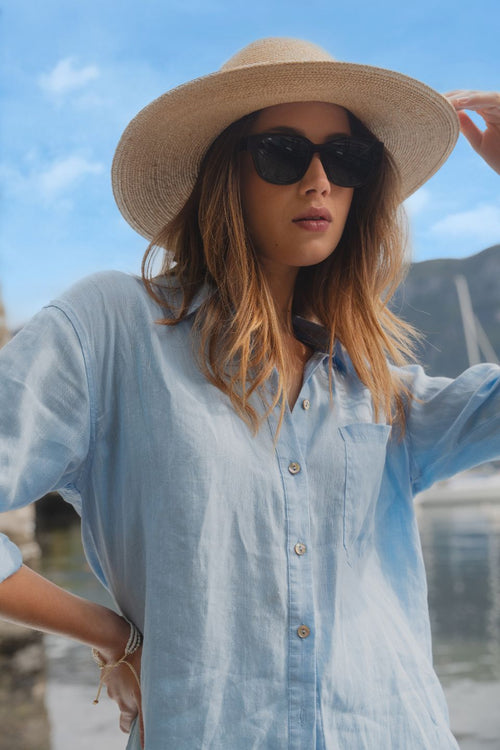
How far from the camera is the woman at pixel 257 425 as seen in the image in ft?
3.59

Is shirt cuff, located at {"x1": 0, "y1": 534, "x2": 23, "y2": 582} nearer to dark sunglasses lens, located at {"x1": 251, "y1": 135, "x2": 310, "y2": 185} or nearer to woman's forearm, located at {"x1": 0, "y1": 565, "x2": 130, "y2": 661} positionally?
woman's forearm, located at {"x1": 0, "y1": 565, "x2": 130, "y2": 661}

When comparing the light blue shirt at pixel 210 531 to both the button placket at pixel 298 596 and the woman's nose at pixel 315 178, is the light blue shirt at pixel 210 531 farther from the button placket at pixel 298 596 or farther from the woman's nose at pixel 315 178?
the woman's nose at pixel 315 178

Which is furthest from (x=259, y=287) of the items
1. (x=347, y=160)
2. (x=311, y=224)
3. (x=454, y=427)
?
(x=454, y=427)

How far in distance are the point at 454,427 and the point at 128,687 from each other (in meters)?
0.69

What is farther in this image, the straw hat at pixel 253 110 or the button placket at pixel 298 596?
the straw hat at pixel 253 110

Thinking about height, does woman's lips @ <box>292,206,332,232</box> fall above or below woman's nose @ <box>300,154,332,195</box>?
below

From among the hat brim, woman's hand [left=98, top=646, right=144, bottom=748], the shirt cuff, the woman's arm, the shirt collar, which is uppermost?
the hat brim

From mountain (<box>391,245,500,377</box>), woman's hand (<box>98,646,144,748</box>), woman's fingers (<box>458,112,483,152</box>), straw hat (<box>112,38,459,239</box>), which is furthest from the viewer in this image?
mountain (<box>391,245,500,377</box>)

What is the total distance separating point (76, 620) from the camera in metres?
1.16

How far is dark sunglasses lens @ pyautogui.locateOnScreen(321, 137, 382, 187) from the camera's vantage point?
1397 mm

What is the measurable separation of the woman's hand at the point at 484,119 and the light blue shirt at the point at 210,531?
0.63 meters

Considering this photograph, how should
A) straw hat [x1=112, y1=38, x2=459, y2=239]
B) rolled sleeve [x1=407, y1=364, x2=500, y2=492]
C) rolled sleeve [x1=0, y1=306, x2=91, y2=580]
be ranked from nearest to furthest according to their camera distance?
rolled sleeve [x1=0, y1=306, x2=91, y2=580] < straw hat [x1=112, y1=38, x2=459, y2=239] < rolled sleeve [x1=407, y1=364, x2=500, y2=492]

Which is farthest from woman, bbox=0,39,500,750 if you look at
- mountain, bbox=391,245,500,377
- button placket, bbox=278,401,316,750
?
mountain, bbox=391,245,500,377

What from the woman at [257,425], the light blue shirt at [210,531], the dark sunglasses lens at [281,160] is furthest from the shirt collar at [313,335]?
the dark sunglasses lens at [281,160]
